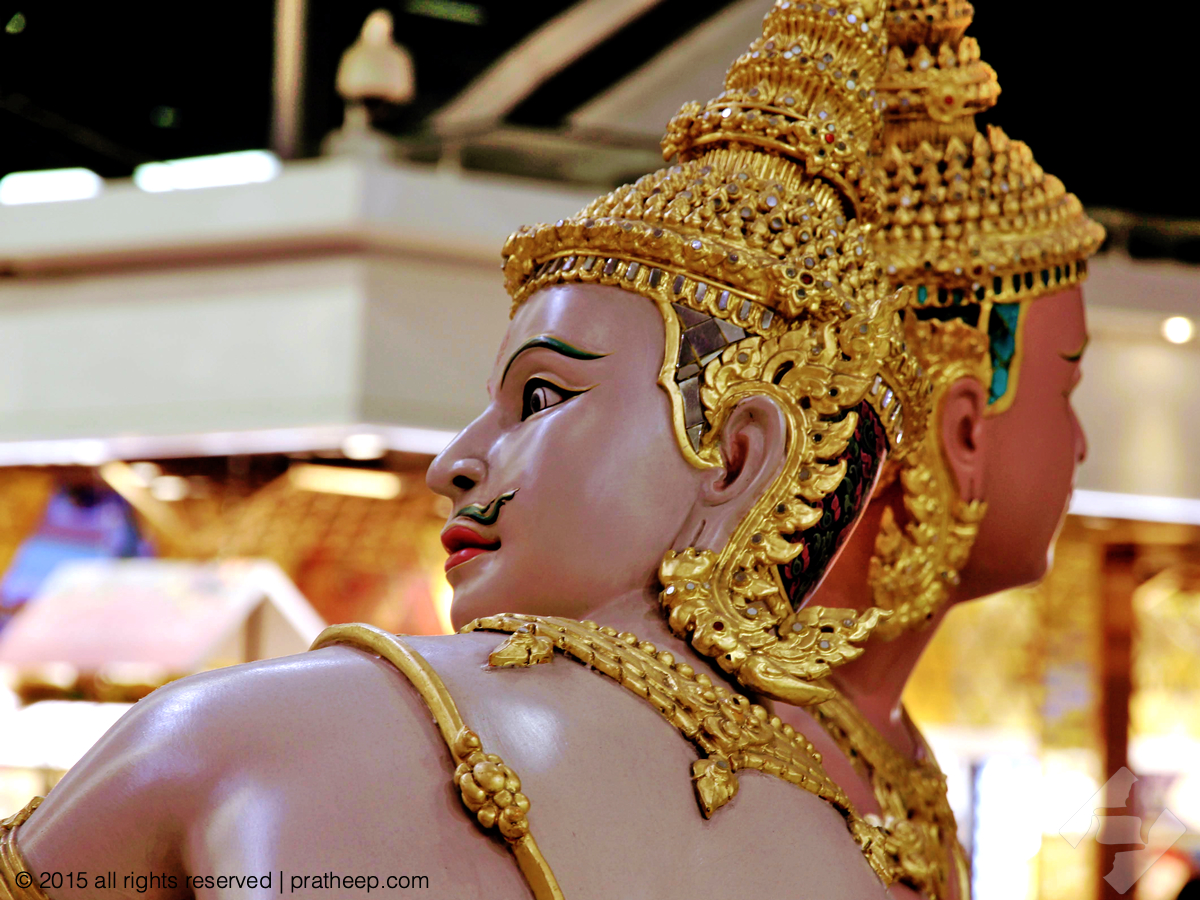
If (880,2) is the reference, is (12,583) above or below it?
below

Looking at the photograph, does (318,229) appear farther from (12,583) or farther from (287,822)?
(287,822)

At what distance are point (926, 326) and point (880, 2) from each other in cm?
50

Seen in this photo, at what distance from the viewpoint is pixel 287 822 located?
44.3 inches

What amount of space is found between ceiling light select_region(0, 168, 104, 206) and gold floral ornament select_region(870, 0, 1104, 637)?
3412 mm

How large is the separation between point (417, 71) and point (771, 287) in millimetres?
3845

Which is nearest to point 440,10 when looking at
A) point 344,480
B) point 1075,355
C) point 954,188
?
point 344,480

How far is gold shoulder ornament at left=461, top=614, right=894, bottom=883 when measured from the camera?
134 cm

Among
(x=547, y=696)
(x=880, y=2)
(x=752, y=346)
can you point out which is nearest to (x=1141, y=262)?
(x=880, y=2)

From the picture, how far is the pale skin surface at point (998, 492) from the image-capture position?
215 centimetres

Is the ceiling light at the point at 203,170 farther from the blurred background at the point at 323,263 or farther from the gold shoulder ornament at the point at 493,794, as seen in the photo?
the gold shoulder ornament at the point at 493,794

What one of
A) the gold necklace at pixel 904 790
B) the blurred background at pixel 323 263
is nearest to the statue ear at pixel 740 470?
the gold necklace at pixel 904 790

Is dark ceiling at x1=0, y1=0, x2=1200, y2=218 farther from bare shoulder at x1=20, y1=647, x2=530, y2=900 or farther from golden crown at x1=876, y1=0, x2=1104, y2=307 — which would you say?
bare shoulder at x1=20, y1=647, x2=530, y2=900

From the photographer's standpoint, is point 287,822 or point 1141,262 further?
point 1141,262

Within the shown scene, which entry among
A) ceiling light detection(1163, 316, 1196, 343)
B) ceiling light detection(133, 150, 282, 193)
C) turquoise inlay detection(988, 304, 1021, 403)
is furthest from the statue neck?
ceiling light detection(1163, 316, 1196, 343)
